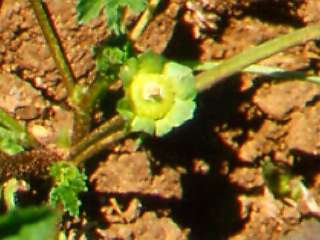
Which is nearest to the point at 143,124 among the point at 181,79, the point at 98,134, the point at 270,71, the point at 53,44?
the point at 181,79

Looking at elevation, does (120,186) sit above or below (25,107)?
below

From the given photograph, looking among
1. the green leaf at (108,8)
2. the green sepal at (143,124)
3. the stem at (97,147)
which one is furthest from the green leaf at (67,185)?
the green leaf at (108,8)

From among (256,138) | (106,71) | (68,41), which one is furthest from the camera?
(256,138)

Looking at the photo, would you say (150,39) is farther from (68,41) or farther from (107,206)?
(107,206)

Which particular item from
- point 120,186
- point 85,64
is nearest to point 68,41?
point 85,64

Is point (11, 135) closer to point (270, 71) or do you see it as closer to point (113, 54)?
point (113, 54)

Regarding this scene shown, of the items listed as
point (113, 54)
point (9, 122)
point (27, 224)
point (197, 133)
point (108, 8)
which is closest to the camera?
point (27, 224)
